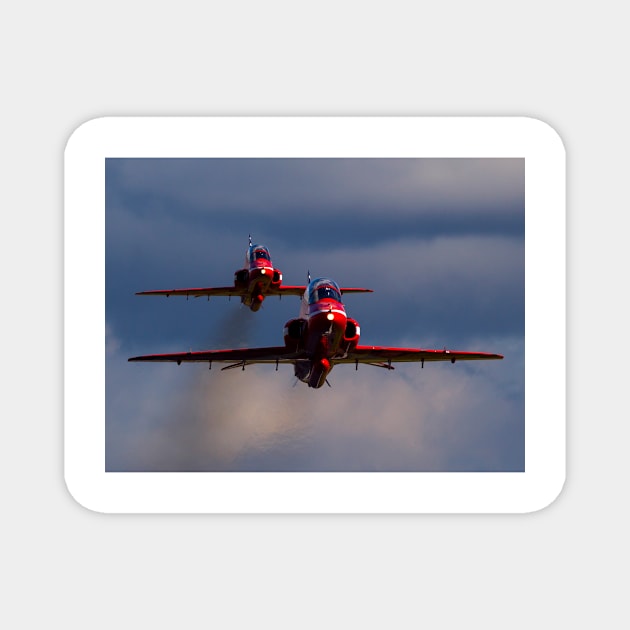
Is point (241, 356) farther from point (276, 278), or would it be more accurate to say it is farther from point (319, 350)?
point (276, 278)

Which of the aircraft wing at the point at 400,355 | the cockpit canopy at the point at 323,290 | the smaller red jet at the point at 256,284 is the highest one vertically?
the smaller red jet at the point at 256,284

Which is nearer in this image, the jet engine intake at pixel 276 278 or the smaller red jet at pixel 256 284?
the smaller red jet at pixel 256 284

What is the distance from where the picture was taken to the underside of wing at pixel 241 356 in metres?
20.2

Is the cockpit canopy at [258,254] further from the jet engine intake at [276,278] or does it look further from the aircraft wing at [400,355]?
the aircraft wing at [400,355]

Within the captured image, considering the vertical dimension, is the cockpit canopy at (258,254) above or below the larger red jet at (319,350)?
above

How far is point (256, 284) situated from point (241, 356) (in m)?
7.83

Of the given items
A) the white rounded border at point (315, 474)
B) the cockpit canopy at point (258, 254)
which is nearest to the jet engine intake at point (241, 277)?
the cockpit canopy at point (258, 254)

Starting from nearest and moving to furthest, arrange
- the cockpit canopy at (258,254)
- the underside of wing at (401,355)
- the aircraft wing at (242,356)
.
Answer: the aircraft wing at (242,356), the underside of wing at (401,355), the cockpit canopy at (258,254)

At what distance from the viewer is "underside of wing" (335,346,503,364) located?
20500mm

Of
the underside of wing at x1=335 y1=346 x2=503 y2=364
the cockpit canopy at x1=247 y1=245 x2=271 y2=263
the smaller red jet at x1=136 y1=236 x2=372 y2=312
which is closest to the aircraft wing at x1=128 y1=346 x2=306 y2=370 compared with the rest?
the underside of wing at x1=335 y1=346 x2=503 y2=364

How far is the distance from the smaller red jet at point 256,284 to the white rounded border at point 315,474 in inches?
441

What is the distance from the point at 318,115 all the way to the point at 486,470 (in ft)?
16.9

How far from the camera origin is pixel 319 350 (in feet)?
64.8

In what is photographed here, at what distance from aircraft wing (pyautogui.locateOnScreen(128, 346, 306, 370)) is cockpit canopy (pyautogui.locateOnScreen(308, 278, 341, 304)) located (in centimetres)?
91
